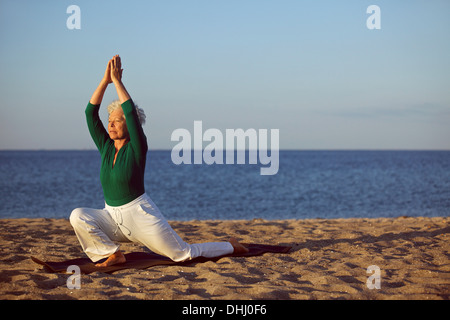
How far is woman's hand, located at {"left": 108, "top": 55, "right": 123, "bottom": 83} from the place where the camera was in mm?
4832

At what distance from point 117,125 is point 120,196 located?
733 mm

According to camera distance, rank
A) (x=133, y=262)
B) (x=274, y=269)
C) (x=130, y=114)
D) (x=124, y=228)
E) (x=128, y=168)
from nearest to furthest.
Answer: (x=130, y=114) → (x=128, y=168) → (x=124, y=228) → (x=274, y=269) → (x=133, y=262)

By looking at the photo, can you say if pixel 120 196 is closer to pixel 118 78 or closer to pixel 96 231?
pixel 96 231

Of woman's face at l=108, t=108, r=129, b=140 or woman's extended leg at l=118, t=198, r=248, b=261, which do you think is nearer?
woman's extended leg at l=118, t=198, r=248, b=261

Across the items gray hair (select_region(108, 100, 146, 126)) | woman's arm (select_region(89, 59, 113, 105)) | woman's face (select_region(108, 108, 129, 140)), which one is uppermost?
woman's arm (select_region(89, 59, 113, 105))

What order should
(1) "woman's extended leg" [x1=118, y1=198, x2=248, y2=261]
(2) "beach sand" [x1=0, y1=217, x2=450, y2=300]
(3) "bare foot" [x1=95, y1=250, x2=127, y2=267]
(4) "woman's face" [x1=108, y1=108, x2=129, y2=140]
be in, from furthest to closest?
(3) "bare foot" [x1=95, y1=250, x2=127, y2=267]
(4) "woman's face" [x1=108, y1=108, x2=129, y2=140]
(1) "woman's extended leg" [x1=118, y1=198, x2=248, y2=261]
(2) "beach sand" [x1=0, y1=217, x2=450, y2=300]

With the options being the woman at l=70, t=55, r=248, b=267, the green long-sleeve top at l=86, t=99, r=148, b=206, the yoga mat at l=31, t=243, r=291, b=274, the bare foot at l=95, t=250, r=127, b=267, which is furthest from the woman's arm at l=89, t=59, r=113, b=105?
the yoga mat at l=31, t=243, r=291, b=274

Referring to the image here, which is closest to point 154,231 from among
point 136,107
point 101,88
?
point 136,107

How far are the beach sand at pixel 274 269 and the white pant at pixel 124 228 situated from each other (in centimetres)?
27

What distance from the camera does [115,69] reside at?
16.0ft

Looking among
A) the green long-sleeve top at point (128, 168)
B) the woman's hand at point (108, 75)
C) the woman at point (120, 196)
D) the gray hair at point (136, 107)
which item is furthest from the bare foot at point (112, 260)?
the woman's hand at point (108, 75)

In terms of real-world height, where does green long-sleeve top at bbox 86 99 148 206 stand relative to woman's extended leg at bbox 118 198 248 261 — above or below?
above

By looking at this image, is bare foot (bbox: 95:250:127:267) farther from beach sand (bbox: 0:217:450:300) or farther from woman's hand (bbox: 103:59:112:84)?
woman's hand (bbox: 103:59:112:84)

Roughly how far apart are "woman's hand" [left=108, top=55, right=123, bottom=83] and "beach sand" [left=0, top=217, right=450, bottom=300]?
6.43 ft
